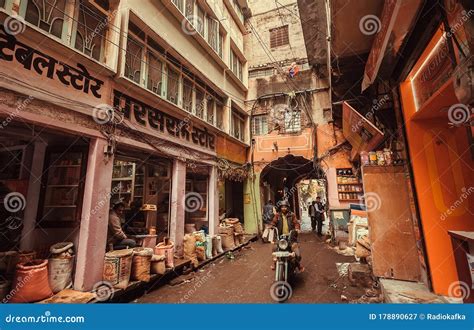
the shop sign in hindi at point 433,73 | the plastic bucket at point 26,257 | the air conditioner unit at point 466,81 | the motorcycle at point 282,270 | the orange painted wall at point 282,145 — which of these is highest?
the orange painted wall at point 282,145

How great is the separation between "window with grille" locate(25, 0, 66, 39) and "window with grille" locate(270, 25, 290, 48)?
40.4ft

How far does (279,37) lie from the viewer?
1444cm

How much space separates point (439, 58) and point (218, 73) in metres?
8.83

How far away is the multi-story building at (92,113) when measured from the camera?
13.3 ft

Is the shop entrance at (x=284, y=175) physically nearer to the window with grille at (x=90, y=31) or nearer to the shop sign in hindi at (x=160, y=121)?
the shop sign in hindi at (x=160, y=121)

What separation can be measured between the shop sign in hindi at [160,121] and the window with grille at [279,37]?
8.89 meters

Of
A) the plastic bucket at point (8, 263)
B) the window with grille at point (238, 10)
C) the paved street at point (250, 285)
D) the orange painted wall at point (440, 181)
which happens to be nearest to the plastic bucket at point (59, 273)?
the plastic bucket at point (8, 263)

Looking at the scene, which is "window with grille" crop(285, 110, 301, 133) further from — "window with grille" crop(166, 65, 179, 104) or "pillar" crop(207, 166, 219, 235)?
"window with grille" crop(166, 65, 179, 104)

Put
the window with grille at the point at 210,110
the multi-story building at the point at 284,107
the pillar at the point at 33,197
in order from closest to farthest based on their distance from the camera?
the pillar at the point at 33,197 < the window with grille at the point at 210,110 < the multi-story building at the point at 284,107

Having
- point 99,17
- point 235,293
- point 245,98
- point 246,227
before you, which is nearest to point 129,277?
point 235,293

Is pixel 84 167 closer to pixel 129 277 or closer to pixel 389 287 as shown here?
pixel 129 277

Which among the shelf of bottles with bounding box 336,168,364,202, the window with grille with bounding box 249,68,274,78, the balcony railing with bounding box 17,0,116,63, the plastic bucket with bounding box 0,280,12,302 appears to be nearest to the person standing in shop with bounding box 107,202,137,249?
the plastic bucket with bounding box 0,280,12,302

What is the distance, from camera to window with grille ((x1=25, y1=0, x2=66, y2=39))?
166 inches

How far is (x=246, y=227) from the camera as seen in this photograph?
1278 centimetres
